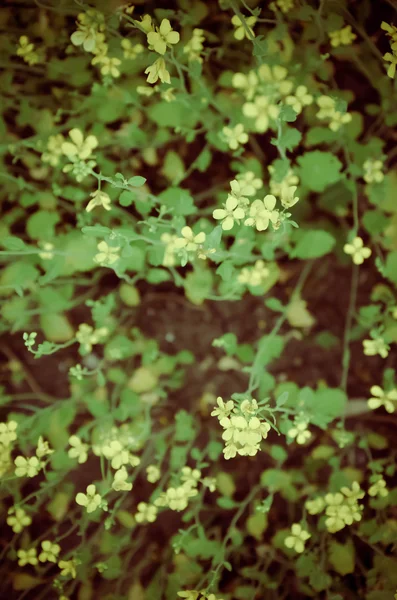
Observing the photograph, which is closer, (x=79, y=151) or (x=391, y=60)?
(x=391, y=60)

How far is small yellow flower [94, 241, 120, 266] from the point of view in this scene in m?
0.97

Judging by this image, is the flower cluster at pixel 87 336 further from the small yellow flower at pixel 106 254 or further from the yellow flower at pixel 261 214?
the yellow flower at pixel 261 214

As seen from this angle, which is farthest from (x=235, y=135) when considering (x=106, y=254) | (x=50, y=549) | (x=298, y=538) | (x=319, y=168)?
(x=50, y=549)

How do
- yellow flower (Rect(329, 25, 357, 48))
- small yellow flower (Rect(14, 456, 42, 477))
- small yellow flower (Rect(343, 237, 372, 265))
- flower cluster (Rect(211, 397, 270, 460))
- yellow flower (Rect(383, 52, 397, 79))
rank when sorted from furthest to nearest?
yellow flower (Rect(329, 25, 357, 48)) → small yellow flower (Rect(343, 237, 372, 265)) → small yellow flower (Rect(14, 456, 42, 477)) → yellow flower (Rect(383, 52, 397, 79)) → flower cluster (Rect(211, 397, 270, 460))

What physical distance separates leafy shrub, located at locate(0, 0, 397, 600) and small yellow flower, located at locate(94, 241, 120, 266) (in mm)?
114

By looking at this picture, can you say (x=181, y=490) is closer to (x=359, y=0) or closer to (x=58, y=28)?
(x=58, y=28)

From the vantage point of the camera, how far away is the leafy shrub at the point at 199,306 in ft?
3.89

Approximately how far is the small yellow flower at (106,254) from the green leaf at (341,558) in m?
1.01

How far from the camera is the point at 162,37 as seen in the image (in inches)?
33.0

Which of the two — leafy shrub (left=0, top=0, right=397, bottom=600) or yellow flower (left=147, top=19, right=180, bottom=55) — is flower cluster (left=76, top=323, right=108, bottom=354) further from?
yellow flower (left=147, top=19, right=180, bottom=55)

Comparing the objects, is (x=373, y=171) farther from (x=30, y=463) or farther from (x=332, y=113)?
(x=30, y=463)

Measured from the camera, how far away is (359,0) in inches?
53.5

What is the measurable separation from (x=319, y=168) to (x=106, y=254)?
631 mm

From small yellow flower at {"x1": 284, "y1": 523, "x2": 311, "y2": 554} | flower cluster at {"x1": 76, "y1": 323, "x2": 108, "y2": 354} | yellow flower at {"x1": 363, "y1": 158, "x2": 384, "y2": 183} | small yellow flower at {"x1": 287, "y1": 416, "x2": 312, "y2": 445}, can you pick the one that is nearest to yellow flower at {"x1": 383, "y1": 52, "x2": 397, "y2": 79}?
yellow flower at {"x1": 363, "y1": 158, "x2": 384, "y2": 183}
